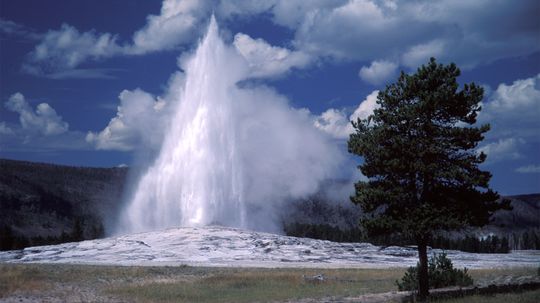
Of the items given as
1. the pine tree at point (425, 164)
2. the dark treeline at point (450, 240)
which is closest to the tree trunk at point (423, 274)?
the pine tree at point (425, 164)

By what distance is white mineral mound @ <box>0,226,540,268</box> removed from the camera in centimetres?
5925

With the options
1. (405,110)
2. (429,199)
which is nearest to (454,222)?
(429,199)

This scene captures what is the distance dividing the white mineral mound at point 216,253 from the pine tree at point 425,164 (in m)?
30.9

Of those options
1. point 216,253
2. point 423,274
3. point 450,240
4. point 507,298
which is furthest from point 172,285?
point 450,240

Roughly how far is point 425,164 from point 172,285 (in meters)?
17.9

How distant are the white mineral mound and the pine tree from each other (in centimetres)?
3088

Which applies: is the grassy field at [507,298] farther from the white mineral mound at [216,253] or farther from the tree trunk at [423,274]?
the white mineral mound at [216,253]

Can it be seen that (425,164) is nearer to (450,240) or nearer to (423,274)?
(423,274)

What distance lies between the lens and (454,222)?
80.1 feet

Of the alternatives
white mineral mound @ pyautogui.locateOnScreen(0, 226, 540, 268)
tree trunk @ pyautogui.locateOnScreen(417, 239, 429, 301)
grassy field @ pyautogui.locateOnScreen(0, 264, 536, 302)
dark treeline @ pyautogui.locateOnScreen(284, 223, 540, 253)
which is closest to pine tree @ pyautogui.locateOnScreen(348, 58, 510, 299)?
tree trunk @ pyautogui.locateOnScreen(417, 239, 429, 301)

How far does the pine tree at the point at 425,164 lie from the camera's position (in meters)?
25.1

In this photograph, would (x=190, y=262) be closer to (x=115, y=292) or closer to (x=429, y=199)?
(x=115, y=292)

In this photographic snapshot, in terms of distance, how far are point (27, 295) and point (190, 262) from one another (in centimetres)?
2833

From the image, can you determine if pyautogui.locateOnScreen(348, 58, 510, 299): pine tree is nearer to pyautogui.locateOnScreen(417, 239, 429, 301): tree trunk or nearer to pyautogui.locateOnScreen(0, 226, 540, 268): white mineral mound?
pyautogui.locateOnScreen(417, 239, 429, 301): tree trunk
